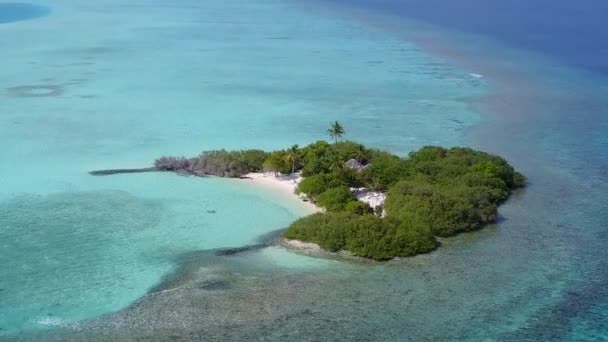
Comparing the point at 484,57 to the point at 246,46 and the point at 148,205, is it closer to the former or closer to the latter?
the point at 246,46

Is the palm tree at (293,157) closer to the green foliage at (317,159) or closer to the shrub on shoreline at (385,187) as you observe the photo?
the shrub on shoreline at (385,187)

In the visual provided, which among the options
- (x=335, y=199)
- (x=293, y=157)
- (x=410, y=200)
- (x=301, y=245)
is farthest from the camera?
(x=293, y=157)

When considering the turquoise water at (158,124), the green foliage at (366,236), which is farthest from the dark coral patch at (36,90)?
the green foliage at (366,236)

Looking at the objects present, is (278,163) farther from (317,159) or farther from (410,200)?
(410,200)

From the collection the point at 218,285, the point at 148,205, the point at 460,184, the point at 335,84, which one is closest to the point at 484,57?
the point at 335,84

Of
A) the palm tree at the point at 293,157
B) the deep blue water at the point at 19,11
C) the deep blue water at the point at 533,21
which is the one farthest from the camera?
the deep blue water at the point at 19,11

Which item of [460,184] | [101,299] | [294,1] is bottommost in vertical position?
[101,299]

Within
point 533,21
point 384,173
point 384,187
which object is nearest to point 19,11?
point 533,21
